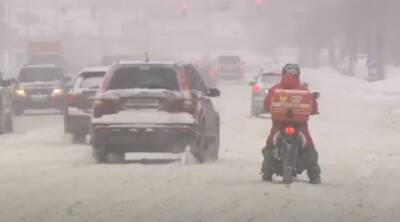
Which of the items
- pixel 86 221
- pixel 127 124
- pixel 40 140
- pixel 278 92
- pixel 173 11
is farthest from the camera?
pixel 173 11

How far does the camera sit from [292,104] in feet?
41.7

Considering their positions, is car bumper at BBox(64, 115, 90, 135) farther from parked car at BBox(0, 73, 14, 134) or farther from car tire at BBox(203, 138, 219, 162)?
car tire at BBox(203, 138, 219, 162)

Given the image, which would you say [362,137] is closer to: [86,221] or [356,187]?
[356,187]

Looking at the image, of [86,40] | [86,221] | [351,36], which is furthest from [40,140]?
[86,40]

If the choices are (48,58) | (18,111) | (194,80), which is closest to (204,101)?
(194,80)

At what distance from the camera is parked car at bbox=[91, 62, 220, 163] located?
16.2 meters

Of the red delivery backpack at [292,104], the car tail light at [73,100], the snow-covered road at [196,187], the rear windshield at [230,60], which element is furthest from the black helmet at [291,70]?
the rear windshield at [230,60]

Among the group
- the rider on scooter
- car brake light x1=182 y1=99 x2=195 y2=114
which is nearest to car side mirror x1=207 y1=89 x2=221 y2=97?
car brake light x1=182 y1=99 x2=195 y2=114

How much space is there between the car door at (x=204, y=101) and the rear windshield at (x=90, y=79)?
14.1 ft

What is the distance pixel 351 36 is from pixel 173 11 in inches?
3150

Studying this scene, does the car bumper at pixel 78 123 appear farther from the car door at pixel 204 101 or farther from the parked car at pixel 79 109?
the car door at pixel 204 101

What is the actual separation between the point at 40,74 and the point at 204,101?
1896cm

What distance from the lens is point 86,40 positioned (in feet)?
418

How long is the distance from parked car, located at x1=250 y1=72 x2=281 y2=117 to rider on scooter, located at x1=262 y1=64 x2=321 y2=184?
1885cm
